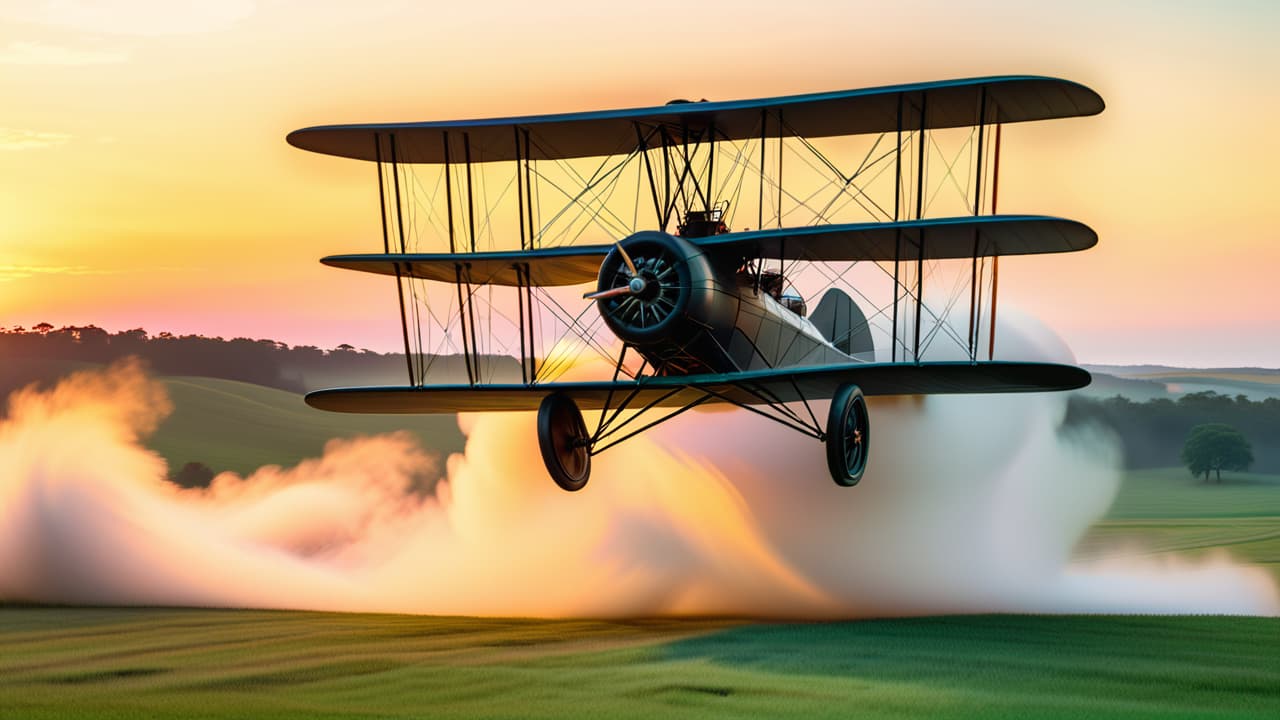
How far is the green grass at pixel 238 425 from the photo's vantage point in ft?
198

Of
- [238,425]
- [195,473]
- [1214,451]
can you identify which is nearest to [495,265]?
[195,473]

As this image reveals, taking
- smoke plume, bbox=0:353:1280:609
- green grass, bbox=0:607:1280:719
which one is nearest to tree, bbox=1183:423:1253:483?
smoke plume, bbox=0:353:1280:609

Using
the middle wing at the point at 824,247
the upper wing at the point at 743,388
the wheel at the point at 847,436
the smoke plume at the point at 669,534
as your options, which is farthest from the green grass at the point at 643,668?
the middle wing at the point at 824,247

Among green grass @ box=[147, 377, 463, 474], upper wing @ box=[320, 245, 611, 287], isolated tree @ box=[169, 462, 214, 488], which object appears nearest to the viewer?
upper wing @ box=[320, 245, 611, 287]

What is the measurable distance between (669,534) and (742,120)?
1272 cm

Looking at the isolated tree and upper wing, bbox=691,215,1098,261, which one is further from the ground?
upper wing, bbox=691,215,1098,261

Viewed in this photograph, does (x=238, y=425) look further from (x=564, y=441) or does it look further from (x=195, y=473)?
(x=564, y=441)

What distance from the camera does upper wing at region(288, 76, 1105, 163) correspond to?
26312 mm

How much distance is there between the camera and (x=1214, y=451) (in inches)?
3423

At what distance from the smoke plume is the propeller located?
37.5 ft

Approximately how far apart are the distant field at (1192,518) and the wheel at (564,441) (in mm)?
17829

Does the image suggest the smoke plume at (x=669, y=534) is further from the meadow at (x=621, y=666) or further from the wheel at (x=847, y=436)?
the wheel at (x=847, y=436)

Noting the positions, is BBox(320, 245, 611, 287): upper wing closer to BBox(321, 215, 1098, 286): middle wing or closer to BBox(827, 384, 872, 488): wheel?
BBox(321, 215, 1098, 286): middle wing

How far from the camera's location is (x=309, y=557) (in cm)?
4056
